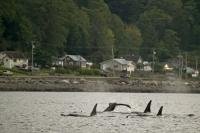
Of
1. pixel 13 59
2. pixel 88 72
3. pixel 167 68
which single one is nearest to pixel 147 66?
pixel 167 68

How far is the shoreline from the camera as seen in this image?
111 m

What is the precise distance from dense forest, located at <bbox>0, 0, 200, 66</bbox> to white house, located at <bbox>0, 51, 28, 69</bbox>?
8.51 feet

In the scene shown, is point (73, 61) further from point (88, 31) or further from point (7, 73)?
point (7, 73)

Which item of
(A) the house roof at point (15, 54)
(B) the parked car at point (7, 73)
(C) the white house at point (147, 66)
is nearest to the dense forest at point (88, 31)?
(A) the house roof at point (15, 54)

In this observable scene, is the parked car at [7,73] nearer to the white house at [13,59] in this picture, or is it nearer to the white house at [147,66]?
the white house at [13,59]

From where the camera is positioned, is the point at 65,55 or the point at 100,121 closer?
the point at 100,121

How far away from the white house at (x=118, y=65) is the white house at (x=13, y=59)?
63.4ft

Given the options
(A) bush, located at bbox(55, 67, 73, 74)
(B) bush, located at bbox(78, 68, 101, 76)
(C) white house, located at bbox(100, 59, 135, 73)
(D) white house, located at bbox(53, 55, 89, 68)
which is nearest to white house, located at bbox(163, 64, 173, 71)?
(C) white house, located at bbox(100, 59, 135, 73)

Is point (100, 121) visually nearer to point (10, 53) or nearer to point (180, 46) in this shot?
point (10, 53)

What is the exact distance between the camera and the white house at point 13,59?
138750 millimetres

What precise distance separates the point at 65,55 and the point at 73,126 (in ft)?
366

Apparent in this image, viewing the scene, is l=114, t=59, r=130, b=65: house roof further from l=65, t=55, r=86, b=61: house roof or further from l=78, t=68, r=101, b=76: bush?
l=78, t=68, r=101, b=76: bush

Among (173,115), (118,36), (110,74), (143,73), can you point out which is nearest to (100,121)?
(173,115)

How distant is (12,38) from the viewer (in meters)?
150
